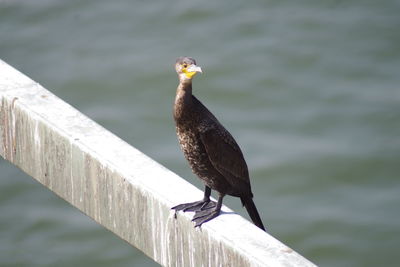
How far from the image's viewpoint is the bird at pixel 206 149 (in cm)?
394

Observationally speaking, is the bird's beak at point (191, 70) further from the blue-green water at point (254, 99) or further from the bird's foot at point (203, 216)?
the blue-green water at point (254, 99)

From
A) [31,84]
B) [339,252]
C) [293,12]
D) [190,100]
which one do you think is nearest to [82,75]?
[293,12]

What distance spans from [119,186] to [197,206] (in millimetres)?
306

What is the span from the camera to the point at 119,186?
3.85 meters

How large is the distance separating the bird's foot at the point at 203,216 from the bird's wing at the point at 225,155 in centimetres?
46

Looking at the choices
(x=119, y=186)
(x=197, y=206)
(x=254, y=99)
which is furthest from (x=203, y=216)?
(x=254, y=99)

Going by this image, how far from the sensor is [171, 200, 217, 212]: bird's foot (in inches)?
147

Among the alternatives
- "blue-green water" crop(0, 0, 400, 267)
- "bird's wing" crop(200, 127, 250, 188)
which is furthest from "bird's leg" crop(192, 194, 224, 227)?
"blue-green water" crop(0, 0, 400, 267)

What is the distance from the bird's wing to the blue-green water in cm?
315

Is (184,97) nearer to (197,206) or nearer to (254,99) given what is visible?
(197,206)

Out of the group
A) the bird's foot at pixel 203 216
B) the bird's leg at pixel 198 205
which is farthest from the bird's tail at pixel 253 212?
the bird's foot at pixel 203 216

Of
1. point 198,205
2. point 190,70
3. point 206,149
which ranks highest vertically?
point 190,70

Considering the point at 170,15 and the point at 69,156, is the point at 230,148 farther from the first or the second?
the point at 170,15

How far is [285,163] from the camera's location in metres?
7.98
